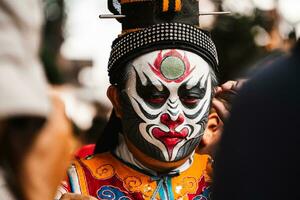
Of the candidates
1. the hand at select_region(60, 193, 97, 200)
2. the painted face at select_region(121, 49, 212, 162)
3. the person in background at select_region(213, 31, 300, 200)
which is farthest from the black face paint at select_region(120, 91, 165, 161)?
the person in background at select_region(213, 31, 300, 200)

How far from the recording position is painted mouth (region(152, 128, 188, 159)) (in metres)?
4.01

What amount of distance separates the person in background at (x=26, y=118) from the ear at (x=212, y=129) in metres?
2.49

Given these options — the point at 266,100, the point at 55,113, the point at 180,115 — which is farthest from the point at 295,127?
the point at 180,115

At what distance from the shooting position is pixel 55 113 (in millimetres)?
2141

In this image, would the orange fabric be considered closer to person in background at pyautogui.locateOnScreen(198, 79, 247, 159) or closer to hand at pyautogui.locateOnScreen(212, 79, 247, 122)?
person in background at pyautogui.locateOnScreen(198, 79, 247, 159)

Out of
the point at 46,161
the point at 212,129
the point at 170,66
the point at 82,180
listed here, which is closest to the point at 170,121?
the point at 170,66

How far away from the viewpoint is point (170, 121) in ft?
Result: 13.2

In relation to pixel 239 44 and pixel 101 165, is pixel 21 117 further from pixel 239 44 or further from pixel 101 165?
pixel 239 44

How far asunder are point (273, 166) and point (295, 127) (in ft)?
0.31

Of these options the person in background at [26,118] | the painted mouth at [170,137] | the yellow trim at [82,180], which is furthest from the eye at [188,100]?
the person in background at [26,118]

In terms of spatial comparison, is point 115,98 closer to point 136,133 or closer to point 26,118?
point 136,133

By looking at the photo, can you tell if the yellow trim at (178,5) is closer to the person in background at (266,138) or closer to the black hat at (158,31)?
the black hat at (158,31)

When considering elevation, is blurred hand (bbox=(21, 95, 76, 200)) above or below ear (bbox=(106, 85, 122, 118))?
above

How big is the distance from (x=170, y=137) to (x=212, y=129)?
0.64m
